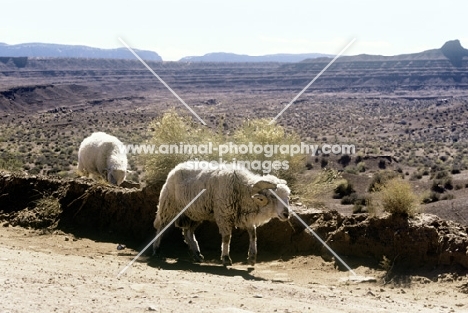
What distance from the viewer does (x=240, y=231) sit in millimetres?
13516

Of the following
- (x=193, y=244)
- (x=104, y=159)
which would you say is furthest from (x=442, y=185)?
(x=193, y=244)

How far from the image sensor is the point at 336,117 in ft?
305

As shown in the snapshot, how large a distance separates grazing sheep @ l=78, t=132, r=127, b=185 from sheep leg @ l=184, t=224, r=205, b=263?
5.18m

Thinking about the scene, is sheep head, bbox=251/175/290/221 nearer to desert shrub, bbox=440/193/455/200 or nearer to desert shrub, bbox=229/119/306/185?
desert shrub, bbox=229/119/306/185

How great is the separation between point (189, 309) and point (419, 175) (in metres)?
32.9

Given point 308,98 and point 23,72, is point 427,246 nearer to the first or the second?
point 308,98

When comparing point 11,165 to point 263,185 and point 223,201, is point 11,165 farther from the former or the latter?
point 263,185

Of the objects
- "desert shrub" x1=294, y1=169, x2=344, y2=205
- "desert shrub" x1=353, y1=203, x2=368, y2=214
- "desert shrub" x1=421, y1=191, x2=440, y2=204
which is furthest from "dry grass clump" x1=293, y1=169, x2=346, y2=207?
"desert shrub" x1=421, y1=191, x2=440, y2=204

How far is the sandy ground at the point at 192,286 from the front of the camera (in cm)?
724

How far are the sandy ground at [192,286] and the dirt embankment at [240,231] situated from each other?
0.48 m

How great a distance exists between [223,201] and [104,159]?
25.1ft

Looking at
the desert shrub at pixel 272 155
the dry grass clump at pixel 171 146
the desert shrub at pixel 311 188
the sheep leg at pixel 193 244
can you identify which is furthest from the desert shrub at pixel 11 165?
the desert shrub at pixel 311 188

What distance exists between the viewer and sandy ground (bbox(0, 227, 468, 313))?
285 inches

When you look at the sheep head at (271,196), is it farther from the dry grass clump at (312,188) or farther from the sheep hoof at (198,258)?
the dry grass clump at (312,188)
